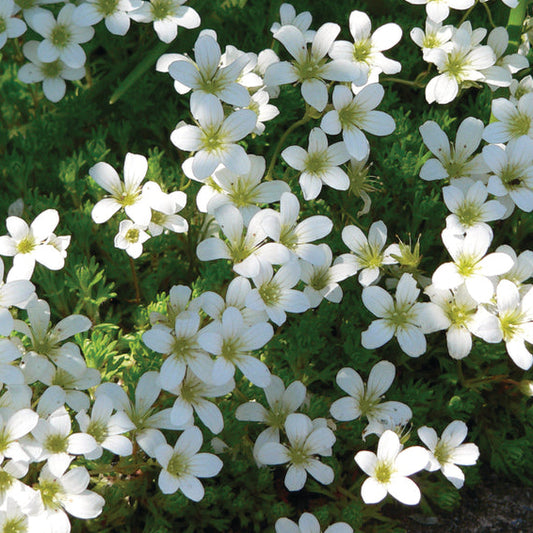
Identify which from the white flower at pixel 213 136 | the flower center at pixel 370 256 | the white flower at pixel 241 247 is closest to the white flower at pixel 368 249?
the flower center at pixel 370 256

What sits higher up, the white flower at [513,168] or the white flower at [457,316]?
the white flower at [513,168]

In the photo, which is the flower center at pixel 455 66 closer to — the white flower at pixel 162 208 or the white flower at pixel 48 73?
the white flower at pixel 162 208

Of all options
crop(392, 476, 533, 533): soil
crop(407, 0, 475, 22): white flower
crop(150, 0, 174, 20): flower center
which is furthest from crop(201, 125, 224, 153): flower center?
crop(392, 476, 533, 533): soil

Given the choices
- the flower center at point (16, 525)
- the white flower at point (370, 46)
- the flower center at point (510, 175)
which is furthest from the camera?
the white flower at point (370, 46)

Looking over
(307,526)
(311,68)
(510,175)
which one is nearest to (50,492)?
(307,526)

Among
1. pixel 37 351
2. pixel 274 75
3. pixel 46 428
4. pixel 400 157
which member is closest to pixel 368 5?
pixel 400 157

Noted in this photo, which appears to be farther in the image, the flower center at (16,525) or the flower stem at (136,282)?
the flower stem at (136,282)

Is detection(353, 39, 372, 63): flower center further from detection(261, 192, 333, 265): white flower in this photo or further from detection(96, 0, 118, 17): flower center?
detection(96, 0, 118, 17): flower center
